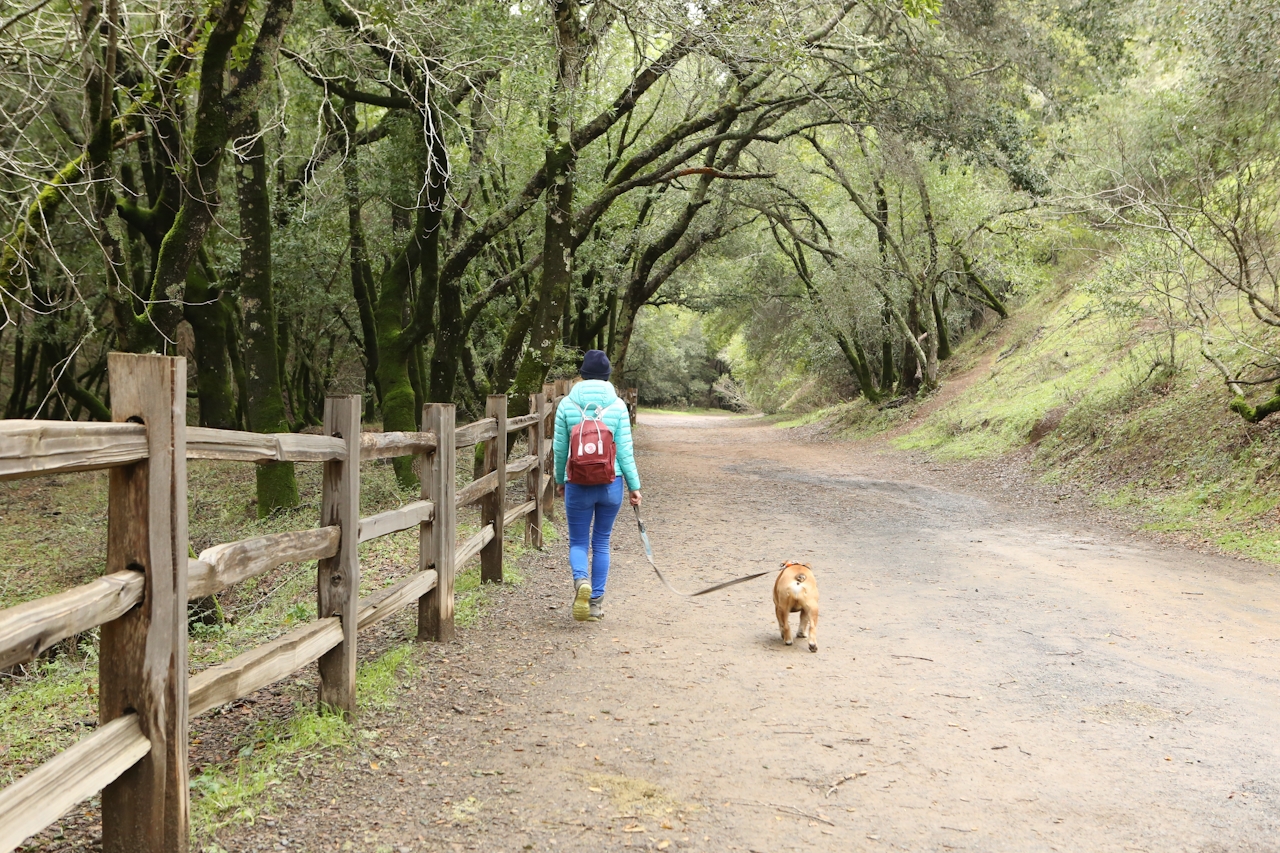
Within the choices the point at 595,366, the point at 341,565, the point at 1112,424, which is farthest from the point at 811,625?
the point at 1112,424

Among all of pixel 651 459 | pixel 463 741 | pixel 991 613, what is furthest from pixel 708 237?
pixel 463 741

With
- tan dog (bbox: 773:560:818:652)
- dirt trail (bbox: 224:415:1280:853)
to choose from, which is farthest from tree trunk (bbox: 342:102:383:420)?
tan dog (bbox: 773:560:818:652)

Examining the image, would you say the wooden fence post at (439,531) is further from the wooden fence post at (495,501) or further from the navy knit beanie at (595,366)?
the wooden fence post at (495,501)

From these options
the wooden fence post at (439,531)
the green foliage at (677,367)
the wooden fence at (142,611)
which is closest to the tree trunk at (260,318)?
the wooden fence post at (439,531)

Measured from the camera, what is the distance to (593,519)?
7.03 metres

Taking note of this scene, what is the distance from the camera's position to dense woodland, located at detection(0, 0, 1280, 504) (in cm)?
919

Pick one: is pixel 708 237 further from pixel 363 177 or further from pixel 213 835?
pixel 213 835

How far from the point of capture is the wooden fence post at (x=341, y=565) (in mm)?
4512

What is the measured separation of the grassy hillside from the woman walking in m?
6.78

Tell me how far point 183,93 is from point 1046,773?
10571 millimetres

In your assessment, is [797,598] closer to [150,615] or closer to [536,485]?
[150,615]

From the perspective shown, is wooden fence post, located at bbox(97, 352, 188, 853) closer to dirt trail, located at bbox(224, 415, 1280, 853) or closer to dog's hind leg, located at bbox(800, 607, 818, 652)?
dirt trail, located at bbox(224, 415, 1280, 853)

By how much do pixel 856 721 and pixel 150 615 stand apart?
3437 millimetres

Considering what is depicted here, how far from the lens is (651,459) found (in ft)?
70.7
